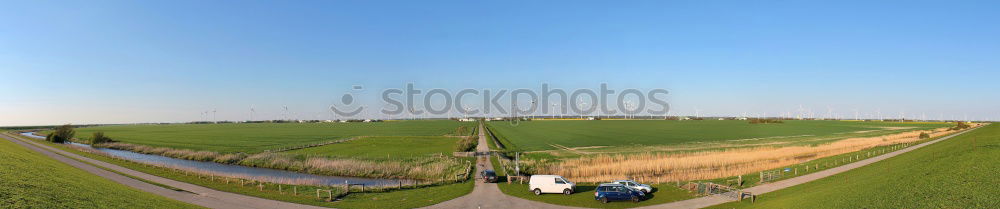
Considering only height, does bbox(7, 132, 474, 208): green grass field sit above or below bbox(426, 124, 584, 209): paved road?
below

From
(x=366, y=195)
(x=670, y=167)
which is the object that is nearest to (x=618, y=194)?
(x=366, y=195)

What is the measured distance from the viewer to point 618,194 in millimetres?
30984

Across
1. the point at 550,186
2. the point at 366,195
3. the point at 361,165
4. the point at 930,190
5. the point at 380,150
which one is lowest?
the point at 366,195

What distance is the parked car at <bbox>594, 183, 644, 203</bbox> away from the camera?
30.9 meters

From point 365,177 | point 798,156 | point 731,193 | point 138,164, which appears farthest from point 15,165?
point 798,156

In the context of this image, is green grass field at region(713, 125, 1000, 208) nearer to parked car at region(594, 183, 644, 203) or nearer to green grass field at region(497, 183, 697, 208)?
green grass field at region(497, 183, 697, 208)

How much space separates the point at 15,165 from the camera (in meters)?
27.9

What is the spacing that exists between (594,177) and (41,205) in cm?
4075

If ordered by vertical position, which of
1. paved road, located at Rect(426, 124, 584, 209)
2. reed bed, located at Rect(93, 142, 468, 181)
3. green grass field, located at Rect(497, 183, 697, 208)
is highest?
green grass field, located at Rect(497, 183, 697, 208)

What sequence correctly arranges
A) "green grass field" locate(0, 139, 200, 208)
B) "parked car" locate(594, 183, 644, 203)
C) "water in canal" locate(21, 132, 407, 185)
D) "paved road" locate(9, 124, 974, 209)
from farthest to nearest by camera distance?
"water in canal" locate(21, 132, 407, 185)
"parked car" locate(594, 183, 644, 203)
"paved road" locate(9, 124, 974, 209)
"green grass field" locate(0, 139, 200, 208)

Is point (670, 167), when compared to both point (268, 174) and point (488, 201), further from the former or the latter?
point (268, 174)

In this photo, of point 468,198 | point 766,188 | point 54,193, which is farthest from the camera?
point 766,188

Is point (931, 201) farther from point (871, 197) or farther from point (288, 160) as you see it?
point (288, 160)

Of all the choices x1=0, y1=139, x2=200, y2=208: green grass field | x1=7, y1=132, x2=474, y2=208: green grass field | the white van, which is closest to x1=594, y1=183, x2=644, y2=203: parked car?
the white van
